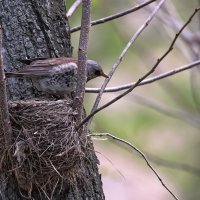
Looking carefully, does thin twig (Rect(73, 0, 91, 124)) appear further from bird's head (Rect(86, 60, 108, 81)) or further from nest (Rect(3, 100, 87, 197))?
bird's head (Rect(86, 60, 108, 81))

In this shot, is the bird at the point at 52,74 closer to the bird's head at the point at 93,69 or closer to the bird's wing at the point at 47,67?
the bird's wing at the point at 47,67

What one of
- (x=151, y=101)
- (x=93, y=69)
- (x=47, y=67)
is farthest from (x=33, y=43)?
(x=151, y=101)

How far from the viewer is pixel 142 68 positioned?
10.6 meters

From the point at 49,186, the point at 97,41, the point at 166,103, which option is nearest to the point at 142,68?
the point at 166,103

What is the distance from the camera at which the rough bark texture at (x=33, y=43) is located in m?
4.79

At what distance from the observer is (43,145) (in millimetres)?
4422

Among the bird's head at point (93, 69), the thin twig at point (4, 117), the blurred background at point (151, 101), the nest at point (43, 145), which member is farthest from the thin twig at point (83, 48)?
the blurred background at point (151, 101)

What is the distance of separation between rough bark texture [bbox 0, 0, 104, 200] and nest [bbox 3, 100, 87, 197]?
0.73 ft

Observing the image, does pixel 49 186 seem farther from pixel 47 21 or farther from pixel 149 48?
pixel 149 48

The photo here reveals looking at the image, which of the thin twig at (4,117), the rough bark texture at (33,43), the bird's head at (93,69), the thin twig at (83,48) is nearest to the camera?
the thin twig at (4,117)

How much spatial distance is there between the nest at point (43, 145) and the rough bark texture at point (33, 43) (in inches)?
8.7

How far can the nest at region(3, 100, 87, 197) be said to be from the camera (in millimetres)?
4402

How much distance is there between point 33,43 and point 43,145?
859mm

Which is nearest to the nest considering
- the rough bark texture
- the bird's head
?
the rough bark texture
